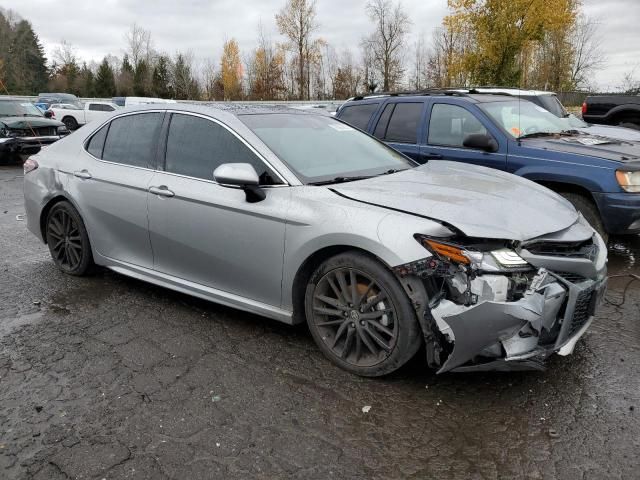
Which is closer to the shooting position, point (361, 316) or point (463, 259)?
point (463, 259)

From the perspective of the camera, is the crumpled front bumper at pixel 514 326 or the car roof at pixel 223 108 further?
the car roof at pixel 223 108

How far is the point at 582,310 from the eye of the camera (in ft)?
9.64

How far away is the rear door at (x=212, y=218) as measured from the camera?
11.2 ft

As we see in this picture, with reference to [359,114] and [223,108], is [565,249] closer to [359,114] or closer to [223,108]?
[223,108]

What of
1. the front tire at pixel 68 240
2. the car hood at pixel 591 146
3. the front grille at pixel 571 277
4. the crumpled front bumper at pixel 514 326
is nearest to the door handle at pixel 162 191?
the front tire at pixel 68 240

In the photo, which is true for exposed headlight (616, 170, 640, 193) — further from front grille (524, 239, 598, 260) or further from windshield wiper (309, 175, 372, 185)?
windshield wiper (309, 175, 372, 185)

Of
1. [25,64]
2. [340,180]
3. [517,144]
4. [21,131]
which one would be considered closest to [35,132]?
[21,131]

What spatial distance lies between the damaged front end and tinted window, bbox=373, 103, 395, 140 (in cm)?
409

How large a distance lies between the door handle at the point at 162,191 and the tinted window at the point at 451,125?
3.49 m

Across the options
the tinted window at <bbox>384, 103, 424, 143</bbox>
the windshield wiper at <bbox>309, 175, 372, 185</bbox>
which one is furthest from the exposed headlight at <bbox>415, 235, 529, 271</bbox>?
the tinted window at <bbox>384, 103, 424, 143</bbox>

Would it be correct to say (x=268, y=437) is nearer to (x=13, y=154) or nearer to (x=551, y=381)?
(x=551, y=381)

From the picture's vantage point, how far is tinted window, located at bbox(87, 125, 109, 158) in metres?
4.63

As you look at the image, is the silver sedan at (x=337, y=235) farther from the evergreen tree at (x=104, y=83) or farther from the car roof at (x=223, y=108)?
the evergreen tree at (x=104, y=83)

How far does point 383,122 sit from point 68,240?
12.9 ft
